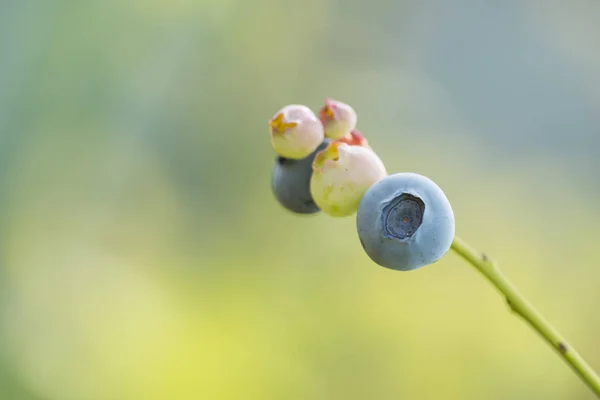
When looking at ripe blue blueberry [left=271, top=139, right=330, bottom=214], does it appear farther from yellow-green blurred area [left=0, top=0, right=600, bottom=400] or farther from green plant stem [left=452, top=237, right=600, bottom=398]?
yellow-green blurred area [left=0, top=0, right=600, bottom=400]

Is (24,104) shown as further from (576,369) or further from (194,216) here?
(576,369)

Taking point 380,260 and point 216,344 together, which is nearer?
point 380,260

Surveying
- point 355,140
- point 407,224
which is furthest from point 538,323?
point 355,140

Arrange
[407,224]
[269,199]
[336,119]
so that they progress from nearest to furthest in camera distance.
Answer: [407,224]
[336,119]
[269,199]

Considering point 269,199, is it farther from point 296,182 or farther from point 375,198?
point 375,198

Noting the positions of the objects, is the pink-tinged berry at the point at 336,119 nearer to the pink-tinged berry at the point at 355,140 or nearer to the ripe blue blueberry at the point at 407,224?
the pink-tinged berry at the point at 355,140

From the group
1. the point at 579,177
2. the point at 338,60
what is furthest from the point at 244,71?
the point at 579,177
